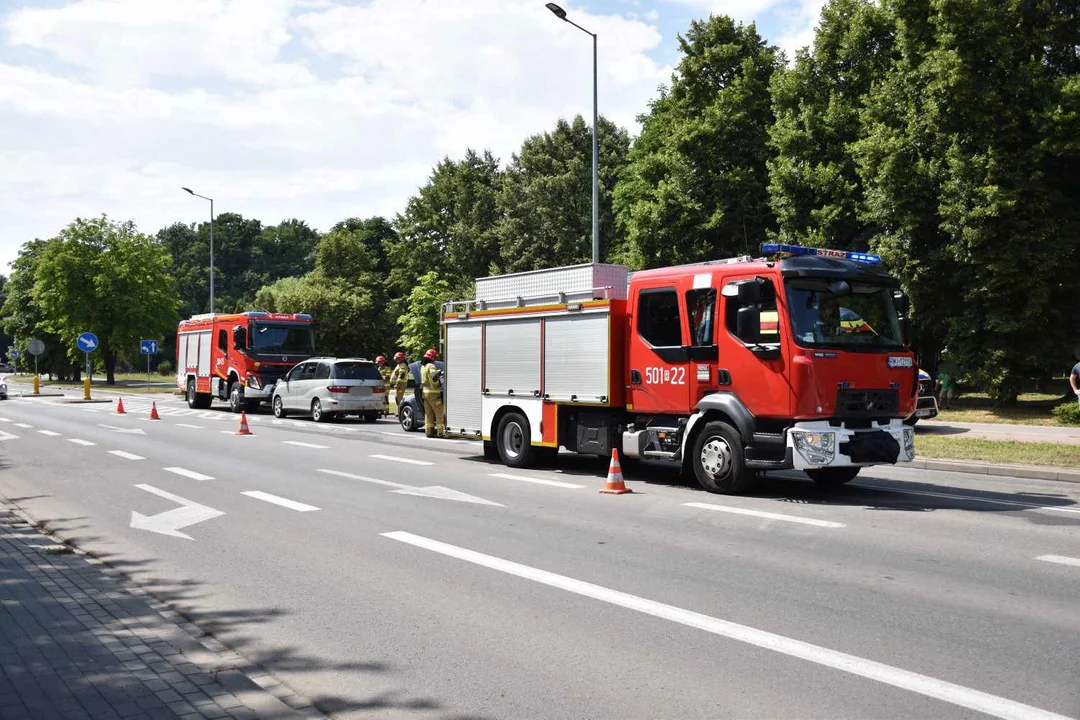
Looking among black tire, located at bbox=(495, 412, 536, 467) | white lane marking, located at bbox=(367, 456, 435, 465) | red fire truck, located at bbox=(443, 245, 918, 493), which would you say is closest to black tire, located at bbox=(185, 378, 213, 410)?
white lane marking, located at bbox=(367, 456, 435, 465)

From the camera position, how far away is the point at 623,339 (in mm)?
12719

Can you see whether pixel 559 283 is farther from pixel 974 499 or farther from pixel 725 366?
pixel 974 499

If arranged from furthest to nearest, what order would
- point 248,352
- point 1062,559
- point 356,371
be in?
point 248,352
point 356,371
point 1062,559

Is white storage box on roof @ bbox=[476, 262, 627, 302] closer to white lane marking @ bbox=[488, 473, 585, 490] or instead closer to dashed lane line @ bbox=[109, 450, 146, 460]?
white lane marking @ bbox=[488, 473, 585, 490]

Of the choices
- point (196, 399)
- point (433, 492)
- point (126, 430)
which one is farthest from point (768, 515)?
point (196, 399)

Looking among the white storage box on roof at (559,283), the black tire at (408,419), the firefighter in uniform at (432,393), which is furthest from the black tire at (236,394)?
the white storage box on roof at (559,283)

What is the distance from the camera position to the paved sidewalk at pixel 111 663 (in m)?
4.16

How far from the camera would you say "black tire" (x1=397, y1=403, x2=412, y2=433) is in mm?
22422

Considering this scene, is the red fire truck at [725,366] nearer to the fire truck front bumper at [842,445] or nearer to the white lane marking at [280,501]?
the fire truck front bumper at [842,445]

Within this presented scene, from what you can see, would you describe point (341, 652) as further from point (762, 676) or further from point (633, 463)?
point (633, 463)

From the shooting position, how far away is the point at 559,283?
13.7 meters

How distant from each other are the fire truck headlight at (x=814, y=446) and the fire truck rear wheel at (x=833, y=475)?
1.69 m

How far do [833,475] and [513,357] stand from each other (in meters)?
4.98

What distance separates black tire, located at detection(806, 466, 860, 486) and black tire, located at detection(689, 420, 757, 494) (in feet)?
4.86
